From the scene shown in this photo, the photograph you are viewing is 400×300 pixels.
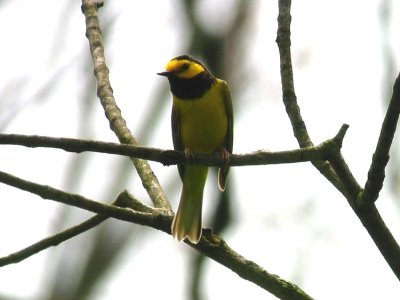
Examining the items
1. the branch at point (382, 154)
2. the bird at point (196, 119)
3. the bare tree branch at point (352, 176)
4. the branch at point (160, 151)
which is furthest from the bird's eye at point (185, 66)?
the branch at point (382, 154)

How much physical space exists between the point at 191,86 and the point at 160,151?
96.3 inches

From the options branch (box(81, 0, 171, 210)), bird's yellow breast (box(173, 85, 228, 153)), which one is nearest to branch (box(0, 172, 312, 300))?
branch (box(81, 0, 171, 210))

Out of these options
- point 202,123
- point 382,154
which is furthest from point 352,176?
point 202,123

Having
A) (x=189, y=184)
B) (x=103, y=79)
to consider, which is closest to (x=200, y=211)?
(x=189, y=184)

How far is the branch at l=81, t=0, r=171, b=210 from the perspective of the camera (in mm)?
3909

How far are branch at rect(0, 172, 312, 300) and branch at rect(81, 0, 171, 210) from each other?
35 cm

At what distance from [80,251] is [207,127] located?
3.17 metres

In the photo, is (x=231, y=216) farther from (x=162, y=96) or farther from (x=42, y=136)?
(x=42, y=136)

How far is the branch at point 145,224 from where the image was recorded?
288cm

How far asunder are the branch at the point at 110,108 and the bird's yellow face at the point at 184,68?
909 millimetres

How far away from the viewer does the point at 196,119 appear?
5184mm

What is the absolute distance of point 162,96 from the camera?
29.2ft

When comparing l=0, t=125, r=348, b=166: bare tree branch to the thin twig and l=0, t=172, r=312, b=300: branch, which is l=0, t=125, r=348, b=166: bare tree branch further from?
the thin twig

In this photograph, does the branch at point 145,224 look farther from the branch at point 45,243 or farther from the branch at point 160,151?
the branch at point 160,151
